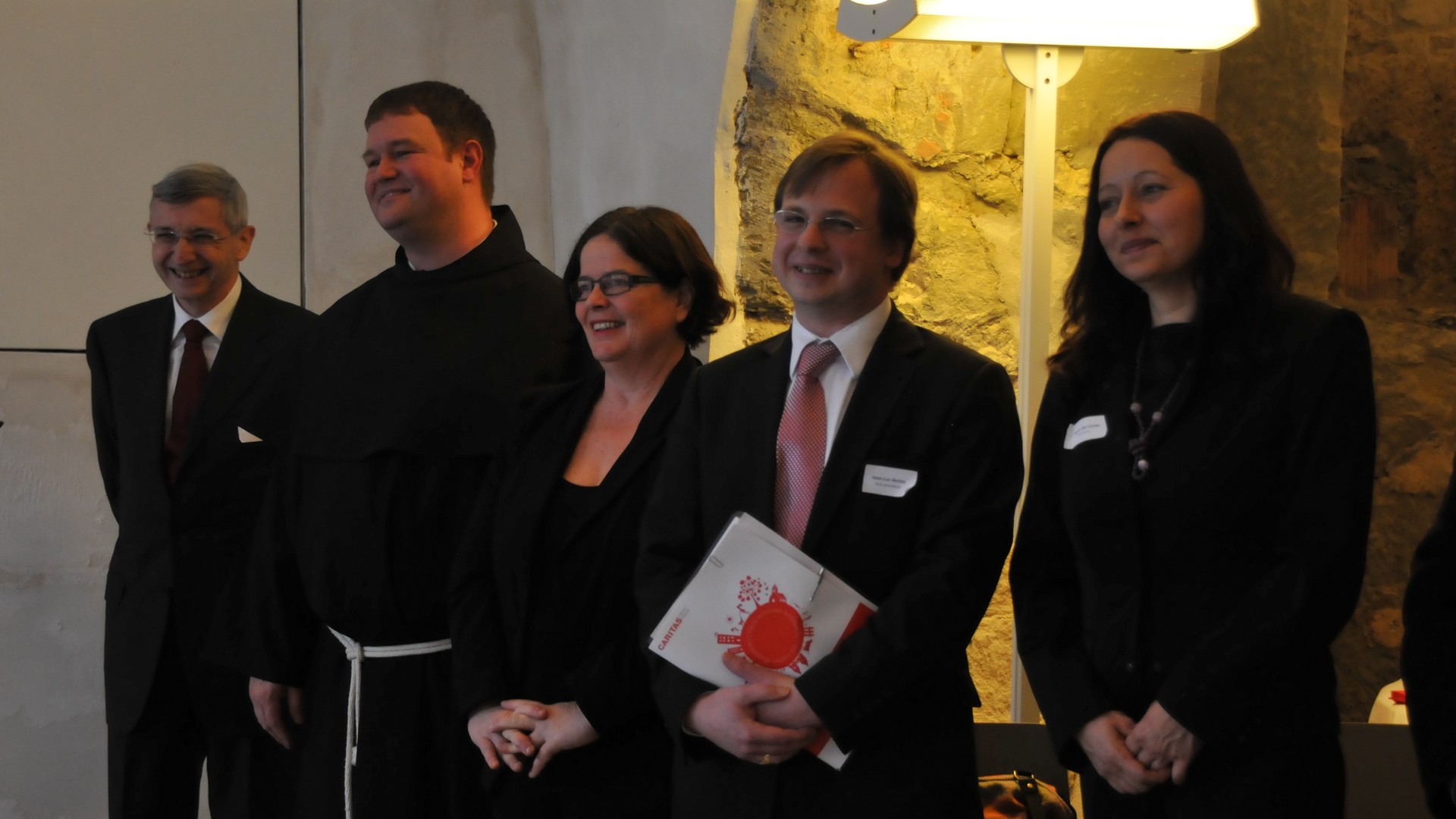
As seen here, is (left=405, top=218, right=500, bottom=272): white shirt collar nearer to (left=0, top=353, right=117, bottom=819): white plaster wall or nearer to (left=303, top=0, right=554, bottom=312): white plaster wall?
(left=303, top=0, right=554, bottom=312): white plaster wall

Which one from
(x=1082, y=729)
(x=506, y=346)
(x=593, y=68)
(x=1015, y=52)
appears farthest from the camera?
(x=593, y=68)

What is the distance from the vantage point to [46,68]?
467 centimetres

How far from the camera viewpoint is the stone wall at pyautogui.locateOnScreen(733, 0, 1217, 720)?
314cm

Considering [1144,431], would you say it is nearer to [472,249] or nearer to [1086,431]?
[1086,431]

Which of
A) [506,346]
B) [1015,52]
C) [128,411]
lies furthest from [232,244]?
[1015,52]

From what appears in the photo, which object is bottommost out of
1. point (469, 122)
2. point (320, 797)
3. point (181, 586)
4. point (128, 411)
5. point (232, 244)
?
point (320, 797)

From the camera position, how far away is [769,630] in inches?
77.5

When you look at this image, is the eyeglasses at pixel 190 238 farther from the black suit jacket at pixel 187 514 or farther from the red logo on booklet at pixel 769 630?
the red logo on booklet at pixel 769 630

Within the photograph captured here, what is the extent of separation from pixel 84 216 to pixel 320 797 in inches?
112

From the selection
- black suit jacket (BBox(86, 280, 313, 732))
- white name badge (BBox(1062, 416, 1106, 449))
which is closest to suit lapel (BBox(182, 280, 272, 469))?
black suit jacket (BBox(86, 280, 313, 732))

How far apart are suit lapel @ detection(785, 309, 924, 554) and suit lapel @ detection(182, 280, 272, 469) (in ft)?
6.34

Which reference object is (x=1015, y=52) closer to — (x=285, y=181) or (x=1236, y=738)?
(x=1236, y=738)

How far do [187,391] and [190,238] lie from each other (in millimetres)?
446

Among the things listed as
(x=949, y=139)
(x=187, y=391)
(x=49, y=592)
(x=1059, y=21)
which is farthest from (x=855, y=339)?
(x=49, y=592)
